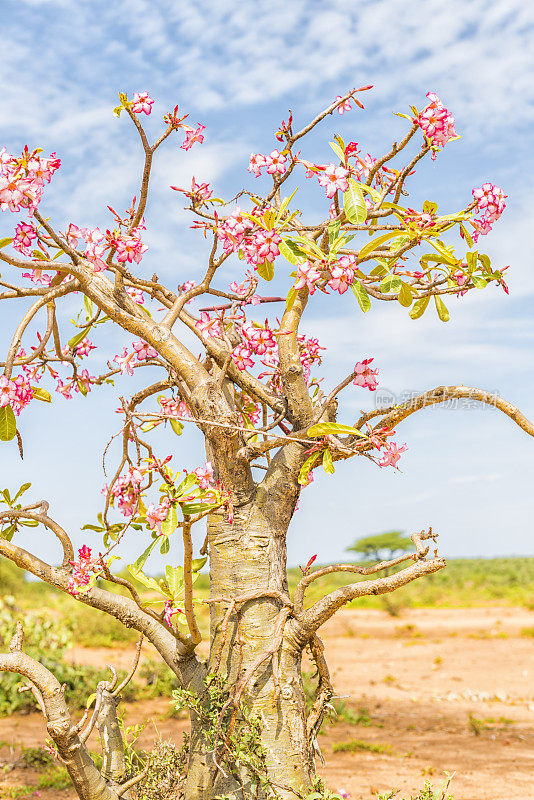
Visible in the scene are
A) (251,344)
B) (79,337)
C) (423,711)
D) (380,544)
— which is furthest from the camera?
(380,544)

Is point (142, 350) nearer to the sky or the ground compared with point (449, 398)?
nearer to the sky

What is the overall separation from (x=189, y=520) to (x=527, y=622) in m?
15.9

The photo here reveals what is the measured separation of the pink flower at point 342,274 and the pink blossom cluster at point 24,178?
130 cm

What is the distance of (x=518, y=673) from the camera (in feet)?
38.4

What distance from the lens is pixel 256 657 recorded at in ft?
10.4

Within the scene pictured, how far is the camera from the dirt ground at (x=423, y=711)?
19.1 ft

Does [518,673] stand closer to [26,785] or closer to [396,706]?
[396,706]

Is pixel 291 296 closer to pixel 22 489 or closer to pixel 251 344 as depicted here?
pixel 251 344

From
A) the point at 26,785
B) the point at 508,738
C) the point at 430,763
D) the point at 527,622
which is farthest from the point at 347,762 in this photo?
the point at 527,622


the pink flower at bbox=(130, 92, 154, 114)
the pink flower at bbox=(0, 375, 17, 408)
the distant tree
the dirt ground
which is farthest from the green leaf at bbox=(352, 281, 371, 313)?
the distant tree

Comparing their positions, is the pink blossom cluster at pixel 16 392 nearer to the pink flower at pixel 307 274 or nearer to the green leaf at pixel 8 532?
the green leaf at pixel 8 532

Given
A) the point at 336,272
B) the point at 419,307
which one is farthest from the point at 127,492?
the point at 419,307

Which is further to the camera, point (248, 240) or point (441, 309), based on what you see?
point (441, 309)

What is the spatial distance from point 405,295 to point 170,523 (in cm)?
138
